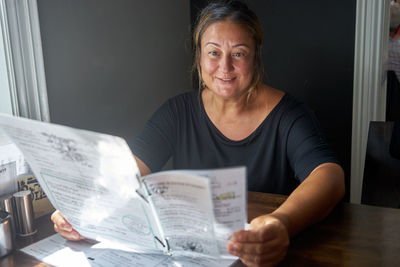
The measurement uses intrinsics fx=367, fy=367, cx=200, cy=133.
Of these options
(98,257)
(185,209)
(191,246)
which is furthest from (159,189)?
(98,257)

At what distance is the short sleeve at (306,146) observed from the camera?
112 centimetres

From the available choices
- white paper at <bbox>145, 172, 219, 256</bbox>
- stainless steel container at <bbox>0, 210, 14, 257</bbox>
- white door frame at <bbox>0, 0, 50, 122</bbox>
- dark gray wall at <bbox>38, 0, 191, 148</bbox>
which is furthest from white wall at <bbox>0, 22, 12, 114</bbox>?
white paper at <bbox>145, 172, 219, 256</bbox>

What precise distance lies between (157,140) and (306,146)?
0.58 meters

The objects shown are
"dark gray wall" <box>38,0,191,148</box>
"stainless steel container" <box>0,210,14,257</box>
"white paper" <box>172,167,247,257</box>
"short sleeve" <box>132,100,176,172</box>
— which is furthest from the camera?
"dark gray wall" <box>38,0,191,148</box>

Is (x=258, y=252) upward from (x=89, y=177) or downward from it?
downward

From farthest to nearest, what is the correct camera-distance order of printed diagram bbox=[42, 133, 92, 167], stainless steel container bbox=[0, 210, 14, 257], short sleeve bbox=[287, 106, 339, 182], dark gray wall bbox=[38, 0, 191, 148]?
dark gray wall bbox=[38, 0, 191, 148], short sleeve bbox=[287, 106, 339, 182], stainless steel container bbox=[0, 210, 14, 257], printed diagram bbox=[42, 133, 92, 167]

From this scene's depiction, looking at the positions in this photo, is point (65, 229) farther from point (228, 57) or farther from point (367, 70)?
point (367, 70)

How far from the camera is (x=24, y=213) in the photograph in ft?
3.03

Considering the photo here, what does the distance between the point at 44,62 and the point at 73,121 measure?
1.02 ft

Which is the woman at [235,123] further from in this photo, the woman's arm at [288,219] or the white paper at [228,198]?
the white paper at [228,198]

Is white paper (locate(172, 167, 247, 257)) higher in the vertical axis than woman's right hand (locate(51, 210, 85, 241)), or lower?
higher

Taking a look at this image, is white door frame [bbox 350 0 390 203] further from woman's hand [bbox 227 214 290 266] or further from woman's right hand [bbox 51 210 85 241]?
woman's right hand [bbox 51 210 85 241]

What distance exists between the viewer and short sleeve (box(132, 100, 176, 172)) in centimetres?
141

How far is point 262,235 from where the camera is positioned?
2.33ft
